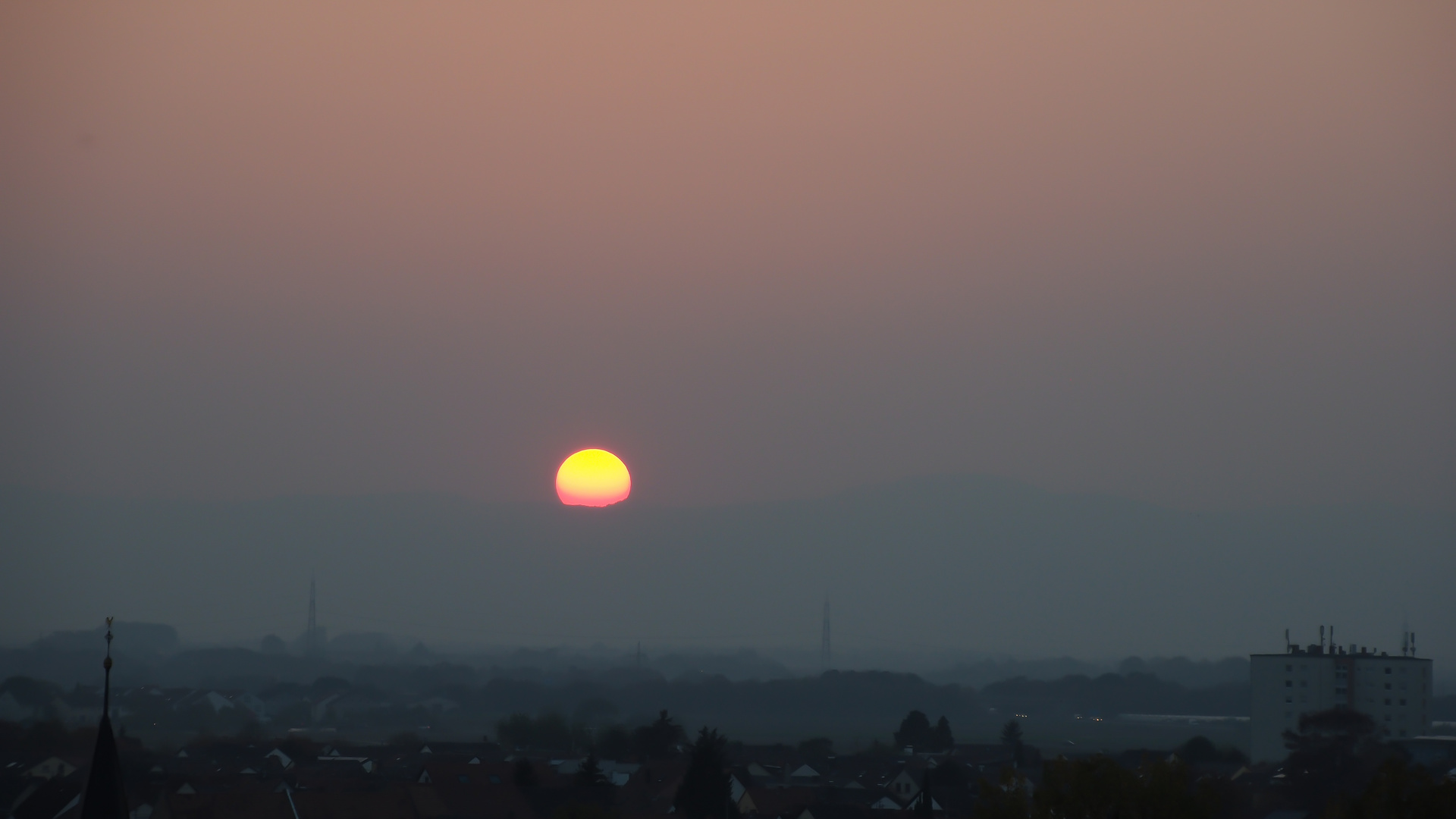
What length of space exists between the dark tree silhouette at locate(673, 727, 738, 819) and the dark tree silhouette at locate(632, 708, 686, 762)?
41.0 feet

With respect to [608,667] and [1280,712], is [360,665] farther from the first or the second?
[1280,712]

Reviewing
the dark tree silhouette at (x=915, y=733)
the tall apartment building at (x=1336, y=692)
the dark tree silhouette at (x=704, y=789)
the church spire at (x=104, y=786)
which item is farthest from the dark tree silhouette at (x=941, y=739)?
the church spire at (x=104, y=786)

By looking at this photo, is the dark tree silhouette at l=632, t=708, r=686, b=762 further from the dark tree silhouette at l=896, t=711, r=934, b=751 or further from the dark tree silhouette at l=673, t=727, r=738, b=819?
the dark tree silhouette at l=896, t=711, r=934, b=751

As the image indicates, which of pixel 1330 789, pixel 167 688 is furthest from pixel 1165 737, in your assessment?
pixel 167 688

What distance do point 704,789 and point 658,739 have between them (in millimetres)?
15051

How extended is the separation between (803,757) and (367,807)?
20.9 meters

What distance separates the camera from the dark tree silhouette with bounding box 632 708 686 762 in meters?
49.8

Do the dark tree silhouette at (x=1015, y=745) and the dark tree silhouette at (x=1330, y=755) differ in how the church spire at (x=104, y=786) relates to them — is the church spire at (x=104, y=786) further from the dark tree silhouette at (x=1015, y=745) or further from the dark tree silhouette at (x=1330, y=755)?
the dark tree silhouette at (x=1015, y=745)

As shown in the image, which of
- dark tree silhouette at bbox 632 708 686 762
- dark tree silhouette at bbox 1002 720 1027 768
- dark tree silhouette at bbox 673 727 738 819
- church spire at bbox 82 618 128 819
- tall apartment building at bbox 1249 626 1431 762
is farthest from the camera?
tall apartment building at bbox 1249 626 1431 762

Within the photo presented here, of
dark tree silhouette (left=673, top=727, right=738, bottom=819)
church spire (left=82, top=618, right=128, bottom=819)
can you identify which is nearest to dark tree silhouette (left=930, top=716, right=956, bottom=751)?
dark tree silhouette (left=673, top=727, right=738, bottom=819)

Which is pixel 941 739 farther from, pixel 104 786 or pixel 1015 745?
pixel 104 786

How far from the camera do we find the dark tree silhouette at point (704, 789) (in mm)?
35250

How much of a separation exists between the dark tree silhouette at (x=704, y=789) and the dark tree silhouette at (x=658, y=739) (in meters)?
12.5

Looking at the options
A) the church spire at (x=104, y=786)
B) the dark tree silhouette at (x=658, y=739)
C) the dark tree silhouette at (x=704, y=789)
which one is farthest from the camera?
the dark tree silhouette at (x=658, y=739)
